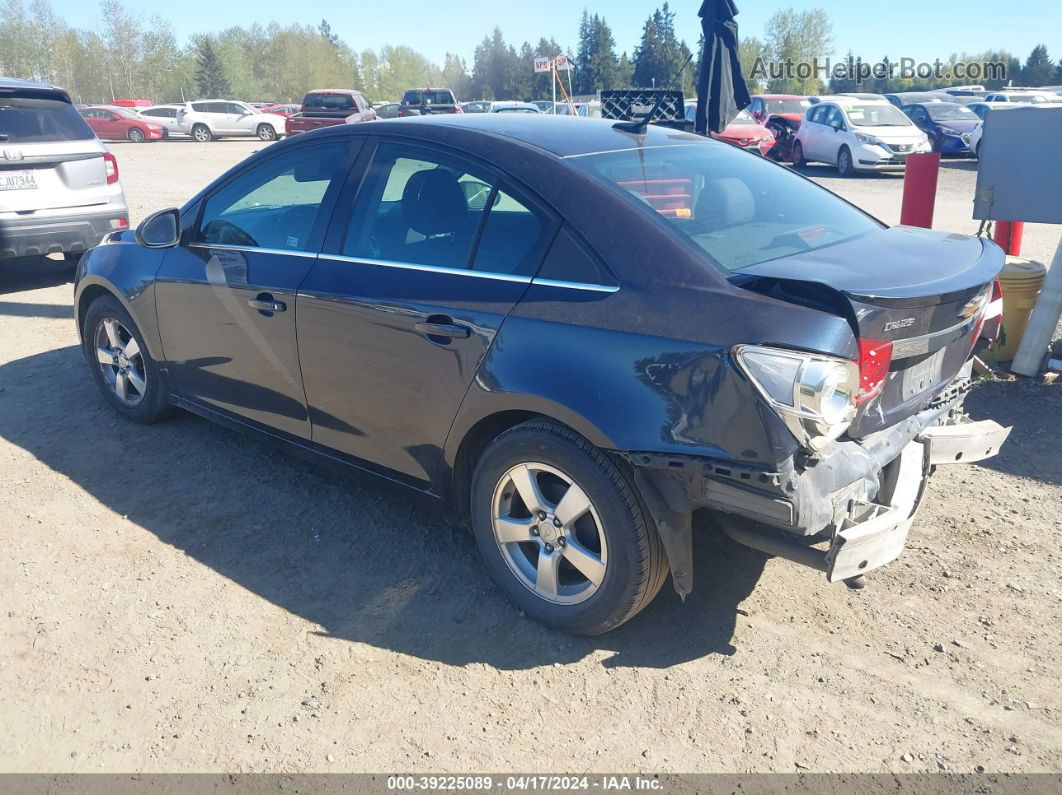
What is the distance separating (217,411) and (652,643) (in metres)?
2.48

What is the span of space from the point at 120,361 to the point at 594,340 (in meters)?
3.30

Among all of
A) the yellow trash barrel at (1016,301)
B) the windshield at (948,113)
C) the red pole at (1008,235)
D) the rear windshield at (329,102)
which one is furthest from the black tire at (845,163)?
the rear windshield at (329,102)

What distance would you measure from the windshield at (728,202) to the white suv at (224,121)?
1382 inches

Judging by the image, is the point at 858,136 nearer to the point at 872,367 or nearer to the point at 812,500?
the point at 872,367

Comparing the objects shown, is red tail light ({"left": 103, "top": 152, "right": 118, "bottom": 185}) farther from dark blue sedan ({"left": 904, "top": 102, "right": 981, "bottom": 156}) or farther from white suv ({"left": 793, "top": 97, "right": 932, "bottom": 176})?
dark blue sedan ({"left": 904, "top": 102, "right": 981, "bottom": 156})

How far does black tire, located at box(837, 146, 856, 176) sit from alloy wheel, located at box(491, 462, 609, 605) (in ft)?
60.9

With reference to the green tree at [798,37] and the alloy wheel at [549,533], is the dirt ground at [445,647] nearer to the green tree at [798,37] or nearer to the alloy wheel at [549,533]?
the alloy wheel at [549,533]

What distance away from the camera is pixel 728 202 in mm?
3236

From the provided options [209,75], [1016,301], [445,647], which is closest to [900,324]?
[445,647]

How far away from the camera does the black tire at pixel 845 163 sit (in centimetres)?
1945

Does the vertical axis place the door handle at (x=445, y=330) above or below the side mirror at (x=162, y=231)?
Result: below

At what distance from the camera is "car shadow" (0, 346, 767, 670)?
3111mm

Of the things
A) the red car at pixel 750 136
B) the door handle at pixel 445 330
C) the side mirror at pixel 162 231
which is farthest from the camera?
the red car at pixel 750 136

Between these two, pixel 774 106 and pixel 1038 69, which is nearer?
pixel 774 106
